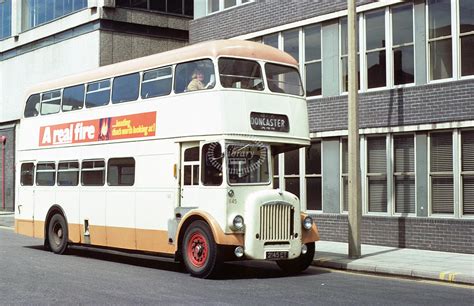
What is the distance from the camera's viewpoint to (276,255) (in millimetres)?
11844

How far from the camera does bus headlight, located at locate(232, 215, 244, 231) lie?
38.1 feet

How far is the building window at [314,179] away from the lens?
62.4ft

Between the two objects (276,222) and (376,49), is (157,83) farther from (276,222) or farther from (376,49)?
(376,49)

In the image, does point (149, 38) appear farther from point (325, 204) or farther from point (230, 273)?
point (230, 273)

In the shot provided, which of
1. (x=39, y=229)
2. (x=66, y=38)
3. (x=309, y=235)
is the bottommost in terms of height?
(x=39, y=229)

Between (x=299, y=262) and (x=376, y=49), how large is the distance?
288 inches

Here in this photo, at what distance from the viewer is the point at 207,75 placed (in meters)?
12.3

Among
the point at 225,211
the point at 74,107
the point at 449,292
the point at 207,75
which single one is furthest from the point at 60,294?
the point at 74,107

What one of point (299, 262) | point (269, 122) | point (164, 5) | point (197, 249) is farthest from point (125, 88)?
point (164, 5)

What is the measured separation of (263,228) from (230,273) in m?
1.51

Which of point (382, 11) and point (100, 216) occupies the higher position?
point (382, 11)

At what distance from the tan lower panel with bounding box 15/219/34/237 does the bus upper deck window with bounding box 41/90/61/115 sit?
2.84 m

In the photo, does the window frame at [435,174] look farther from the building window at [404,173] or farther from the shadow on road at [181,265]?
the shadow on road at [181,265]

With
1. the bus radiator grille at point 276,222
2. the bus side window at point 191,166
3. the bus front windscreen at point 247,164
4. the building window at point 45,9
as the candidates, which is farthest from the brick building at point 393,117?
the building window at point 45,9
